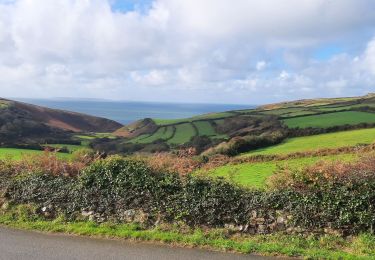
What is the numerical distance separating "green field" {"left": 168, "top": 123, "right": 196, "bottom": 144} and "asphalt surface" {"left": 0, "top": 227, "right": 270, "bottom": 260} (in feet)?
166

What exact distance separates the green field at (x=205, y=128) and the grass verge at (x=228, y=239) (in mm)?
53640

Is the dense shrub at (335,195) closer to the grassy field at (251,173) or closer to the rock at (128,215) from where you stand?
the grassy field at (251,173)

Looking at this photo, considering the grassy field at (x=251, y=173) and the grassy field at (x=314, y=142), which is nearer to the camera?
the grassy field at (x=251, y=173)

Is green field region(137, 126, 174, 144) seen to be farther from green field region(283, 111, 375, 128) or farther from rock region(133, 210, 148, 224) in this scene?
rock region(133, 210, 148, 224)

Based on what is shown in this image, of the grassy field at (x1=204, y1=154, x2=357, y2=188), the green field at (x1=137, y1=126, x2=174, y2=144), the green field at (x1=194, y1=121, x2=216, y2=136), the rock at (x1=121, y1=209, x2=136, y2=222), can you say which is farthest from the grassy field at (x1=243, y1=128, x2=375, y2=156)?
the green field at (x1=137, y1=126, x2=174, y2=144)

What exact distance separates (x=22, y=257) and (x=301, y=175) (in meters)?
6.25

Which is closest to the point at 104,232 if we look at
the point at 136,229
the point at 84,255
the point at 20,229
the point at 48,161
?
the point at 136,229

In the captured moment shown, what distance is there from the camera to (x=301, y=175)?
33.8 ft

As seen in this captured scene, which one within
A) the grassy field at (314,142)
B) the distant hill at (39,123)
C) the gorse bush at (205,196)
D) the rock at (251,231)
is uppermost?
the gorse bush at (205,196)

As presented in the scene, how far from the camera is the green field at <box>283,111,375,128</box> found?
165 ft

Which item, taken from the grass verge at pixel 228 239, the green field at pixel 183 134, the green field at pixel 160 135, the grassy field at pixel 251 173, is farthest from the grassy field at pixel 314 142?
the green field at pixel 160 135

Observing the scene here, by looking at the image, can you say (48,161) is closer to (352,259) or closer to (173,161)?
(173,161)

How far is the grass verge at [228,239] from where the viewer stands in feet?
28.0

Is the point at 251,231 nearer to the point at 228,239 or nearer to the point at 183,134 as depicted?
the point at 228,239
